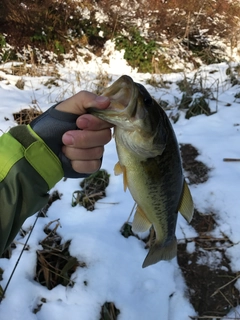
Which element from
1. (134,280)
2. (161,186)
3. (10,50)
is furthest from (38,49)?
(161,186)

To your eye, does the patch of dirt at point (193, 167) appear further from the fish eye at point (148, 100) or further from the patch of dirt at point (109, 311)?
the fish eye at point (148, 100)

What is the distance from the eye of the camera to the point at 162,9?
34.1 feet

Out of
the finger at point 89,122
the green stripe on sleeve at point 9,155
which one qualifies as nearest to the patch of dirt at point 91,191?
the green stripe on sleeve at point 9,155

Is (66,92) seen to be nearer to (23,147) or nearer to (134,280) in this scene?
(134,280)

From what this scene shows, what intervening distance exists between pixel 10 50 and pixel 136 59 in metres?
3.38

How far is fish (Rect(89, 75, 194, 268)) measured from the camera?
1291 mm

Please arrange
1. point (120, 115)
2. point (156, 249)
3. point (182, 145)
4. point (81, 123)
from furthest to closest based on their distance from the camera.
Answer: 1. point (182, 145)
2. point (156, 249)
3. point (81, 123)
4. point (120, 115)

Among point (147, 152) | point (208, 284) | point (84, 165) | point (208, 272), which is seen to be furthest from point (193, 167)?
point (147, 152)

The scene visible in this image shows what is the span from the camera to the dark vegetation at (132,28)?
926 cm

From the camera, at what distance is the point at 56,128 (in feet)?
5.12

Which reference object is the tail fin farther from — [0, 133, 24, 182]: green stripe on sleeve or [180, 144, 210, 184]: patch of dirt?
[180, 144, 210, 184]: patch of dirt

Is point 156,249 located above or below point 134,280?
above

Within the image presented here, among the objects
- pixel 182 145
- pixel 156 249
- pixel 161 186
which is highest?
Answer: pixel 161 186

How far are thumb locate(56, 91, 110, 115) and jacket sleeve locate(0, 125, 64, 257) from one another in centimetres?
20
